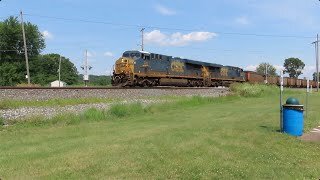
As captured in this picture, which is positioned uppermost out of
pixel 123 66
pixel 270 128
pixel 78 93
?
pixel 123 66

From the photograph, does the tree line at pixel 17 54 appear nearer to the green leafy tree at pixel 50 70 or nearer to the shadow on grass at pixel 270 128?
the green leafy tree at pixel 50 70

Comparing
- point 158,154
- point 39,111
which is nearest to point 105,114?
point 39,111

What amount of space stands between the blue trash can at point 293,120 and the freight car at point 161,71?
897 inches

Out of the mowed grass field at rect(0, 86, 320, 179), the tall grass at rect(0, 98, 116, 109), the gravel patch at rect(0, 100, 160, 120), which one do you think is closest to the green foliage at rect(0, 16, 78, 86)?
the tall grass at rect(0, 98, 116, 109)

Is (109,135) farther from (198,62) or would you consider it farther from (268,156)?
(198,62)

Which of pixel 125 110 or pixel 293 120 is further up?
pixel 293 120

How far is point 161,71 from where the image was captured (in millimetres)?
38500

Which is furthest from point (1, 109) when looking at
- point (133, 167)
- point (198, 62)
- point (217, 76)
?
point (217, 76)

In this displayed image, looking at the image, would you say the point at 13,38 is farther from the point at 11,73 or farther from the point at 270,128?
the point at 270,128

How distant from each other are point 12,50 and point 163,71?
251 feet

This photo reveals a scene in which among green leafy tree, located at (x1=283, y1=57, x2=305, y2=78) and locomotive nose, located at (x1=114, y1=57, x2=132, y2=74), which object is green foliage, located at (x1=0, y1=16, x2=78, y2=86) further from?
green leafy tree, located at (x1=283, y1=57, x2=305, y2=78)

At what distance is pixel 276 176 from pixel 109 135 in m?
6.01

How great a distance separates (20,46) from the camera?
10769 centimetres

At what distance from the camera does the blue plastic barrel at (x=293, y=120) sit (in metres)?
12.0
